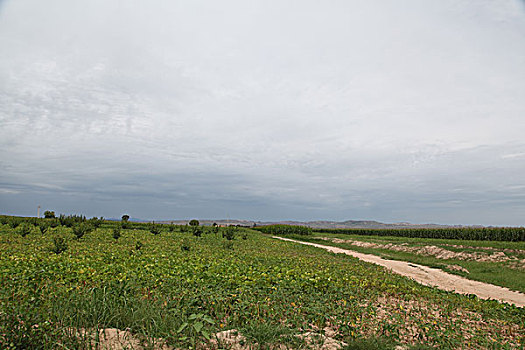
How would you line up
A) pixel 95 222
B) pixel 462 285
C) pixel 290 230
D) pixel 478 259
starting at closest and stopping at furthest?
pixel 462 285 → pixel 478 259 → pixel 95 222 → pixel 290 230

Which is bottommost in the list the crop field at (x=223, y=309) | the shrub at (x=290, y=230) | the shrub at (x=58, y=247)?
the shrub at (x=290, y=230)

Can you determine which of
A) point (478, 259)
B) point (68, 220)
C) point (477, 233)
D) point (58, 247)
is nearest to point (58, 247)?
point (58, 247)

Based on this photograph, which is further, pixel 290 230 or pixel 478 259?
pixel 290 230

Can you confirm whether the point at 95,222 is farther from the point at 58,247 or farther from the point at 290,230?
the point at 290,230

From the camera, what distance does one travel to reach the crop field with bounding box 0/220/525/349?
12.6 ft

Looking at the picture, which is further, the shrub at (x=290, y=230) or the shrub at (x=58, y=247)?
the shrub at (x=290, y=230)

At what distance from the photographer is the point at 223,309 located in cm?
497

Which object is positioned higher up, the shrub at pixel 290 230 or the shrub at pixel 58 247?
the shrub at pixel 58 247

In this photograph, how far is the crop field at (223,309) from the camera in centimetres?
383

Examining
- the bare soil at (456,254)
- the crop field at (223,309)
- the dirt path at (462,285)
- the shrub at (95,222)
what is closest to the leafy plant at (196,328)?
the crop field at (223,309)

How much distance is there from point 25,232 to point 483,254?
22.4 metres

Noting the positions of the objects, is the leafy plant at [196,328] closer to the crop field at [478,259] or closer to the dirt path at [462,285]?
the dirt path at [462,285]

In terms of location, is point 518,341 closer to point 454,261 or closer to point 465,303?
point 465,303

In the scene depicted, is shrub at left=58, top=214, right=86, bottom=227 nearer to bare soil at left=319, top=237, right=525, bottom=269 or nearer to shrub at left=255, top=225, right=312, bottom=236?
bare soil at left=319, top=237, right=525, bottom=269
